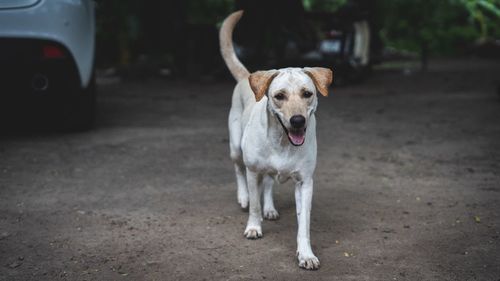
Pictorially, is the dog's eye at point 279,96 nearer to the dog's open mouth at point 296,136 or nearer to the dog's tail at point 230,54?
the dog's open mouth at point 296,136

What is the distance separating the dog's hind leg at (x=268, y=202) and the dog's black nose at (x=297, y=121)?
1.09m

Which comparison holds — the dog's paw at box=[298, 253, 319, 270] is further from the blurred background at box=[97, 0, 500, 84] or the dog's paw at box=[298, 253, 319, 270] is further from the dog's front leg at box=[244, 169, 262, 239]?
the blurred background at box=[97, 0, 500, 84]

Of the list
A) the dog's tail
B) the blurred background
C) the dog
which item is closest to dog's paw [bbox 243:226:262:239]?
the dog

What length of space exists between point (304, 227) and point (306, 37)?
11858 millimetres

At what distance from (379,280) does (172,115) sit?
6945 mm

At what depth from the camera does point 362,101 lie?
1224 centimetres

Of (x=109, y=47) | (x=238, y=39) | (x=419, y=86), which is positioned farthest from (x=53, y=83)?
(x=109, y=47)

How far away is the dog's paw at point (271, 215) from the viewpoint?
15.5 ft

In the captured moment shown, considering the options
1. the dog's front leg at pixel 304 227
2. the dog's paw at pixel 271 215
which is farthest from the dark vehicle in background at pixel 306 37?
the dog's front leg at pixel 304 227

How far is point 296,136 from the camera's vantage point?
3.75 meters

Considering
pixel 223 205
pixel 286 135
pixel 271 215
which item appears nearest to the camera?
pixel 286 135

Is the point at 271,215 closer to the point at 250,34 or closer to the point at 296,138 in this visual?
the point at 296,138

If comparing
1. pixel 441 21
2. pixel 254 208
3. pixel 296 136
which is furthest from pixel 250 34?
pixel 441 21

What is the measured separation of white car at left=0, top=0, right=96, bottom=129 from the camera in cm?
616
